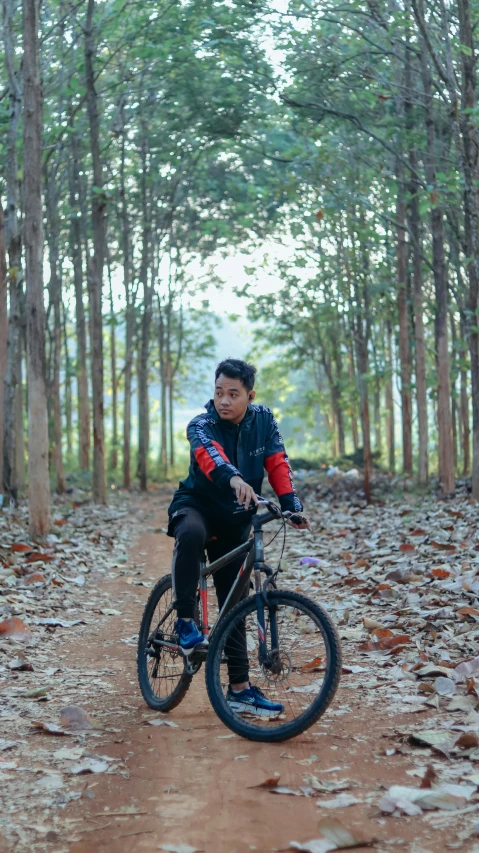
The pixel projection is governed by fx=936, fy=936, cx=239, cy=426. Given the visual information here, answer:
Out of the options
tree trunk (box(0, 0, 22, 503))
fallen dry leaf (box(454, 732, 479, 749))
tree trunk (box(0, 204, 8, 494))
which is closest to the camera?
fallen dry leaf (box(454, 732, 479, 749))

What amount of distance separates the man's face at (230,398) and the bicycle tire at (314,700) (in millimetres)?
973

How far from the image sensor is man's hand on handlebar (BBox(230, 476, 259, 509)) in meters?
4.48

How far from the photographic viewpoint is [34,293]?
1127 cm

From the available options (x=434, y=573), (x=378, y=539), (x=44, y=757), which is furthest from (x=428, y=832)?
(x=378, y=539)

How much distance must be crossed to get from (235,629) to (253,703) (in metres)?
0.39

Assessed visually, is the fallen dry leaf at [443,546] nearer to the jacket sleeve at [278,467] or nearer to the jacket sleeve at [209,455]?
the jacket sleeve at [278,467]

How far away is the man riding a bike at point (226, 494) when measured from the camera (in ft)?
15.6

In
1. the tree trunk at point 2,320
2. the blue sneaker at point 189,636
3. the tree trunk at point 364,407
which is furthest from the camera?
the tree trunk at point 364,407

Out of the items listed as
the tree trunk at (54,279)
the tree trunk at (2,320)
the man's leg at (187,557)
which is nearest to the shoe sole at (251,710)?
the man's leg at (187,557)

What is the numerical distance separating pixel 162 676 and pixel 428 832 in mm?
2267

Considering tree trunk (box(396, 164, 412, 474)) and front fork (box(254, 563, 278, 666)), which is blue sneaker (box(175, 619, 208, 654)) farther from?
tree trunk (box(396, 164, 412, 474))

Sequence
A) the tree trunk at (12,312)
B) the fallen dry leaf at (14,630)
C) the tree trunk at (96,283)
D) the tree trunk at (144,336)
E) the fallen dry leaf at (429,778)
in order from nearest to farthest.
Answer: the fallen dry leaf at (429,778), the fallen dry leaf at (14,630), the tree trunk at (12,312), the tree trunk at (96,283), the tree trunk at (144,336)

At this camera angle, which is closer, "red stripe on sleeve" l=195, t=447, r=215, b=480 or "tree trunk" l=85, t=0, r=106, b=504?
"red stripe on sleeve" l=195, t=447, r=215, b=480

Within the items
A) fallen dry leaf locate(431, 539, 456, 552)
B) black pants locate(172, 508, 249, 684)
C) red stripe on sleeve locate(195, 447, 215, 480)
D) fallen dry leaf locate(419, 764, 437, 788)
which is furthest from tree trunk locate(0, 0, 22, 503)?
fallen dry leaf locate(419, 764, 437, 788)
